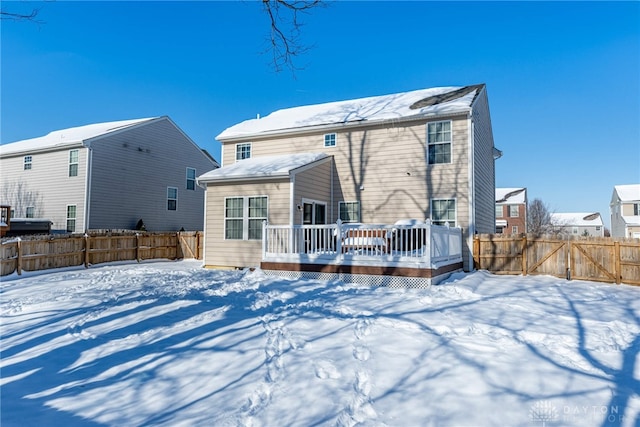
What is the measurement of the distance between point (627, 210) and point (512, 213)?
9538 millimetres

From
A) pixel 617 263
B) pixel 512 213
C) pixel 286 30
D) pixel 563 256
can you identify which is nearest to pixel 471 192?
pixel 563 256

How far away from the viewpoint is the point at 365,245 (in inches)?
388

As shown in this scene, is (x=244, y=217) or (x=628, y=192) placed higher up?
(x=628, y=192)

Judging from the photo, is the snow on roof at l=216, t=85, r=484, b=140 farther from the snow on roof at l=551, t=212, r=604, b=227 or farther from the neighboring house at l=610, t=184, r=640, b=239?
the snow on roof at l=551, t=212, r=604, b=227

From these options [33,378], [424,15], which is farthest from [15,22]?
[424,15]

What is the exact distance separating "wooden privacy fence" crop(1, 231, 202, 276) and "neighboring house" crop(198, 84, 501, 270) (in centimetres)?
420

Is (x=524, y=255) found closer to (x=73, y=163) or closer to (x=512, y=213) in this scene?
(x=73, y=163)

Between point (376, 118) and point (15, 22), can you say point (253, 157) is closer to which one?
point (376, 118)

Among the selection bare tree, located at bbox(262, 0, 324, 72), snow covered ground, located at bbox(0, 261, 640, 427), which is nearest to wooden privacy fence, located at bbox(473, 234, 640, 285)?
snow covered ground, located at bbox(0, 261, 640, 427)

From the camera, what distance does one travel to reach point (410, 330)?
5.38m

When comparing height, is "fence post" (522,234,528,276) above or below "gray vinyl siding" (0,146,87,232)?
below

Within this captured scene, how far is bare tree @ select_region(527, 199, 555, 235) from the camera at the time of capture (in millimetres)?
38531

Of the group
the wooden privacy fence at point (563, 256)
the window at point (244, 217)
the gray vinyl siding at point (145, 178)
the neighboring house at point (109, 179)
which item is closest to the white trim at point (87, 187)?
the neighboring house at point (109, 179)

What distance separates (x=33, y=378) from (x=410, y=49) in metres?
16.2
